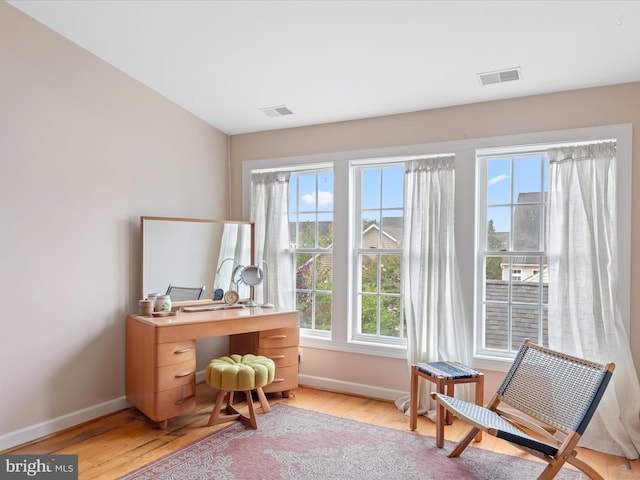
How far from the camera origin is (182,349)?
137 inches

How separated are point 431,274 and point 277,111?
6.56 ft

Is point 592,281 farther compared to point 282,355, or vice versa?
point 282,355

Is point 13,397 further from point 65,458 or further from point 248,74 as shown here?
point 248,74

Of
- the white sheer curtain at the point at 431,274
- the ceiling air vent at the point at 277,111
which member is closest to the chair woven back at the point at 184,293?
the ceiling air vent at the point at 277,111

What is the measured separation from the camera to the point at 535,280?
11.9 ft

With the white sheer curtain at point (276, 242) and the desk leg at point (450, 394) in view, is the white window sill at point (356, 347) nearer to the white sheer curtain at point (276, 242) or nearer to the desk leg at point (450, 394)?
the white sheer curtain at point (276, 242)

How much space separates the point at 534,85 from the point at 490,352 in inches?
81.9

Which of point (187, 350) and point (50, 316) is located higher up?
point (50, 316)

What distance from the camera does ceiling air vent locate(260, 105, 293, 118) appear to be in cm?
416

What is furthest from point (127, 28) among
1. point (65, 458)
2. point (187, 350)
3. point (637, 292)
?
point (637, 292)

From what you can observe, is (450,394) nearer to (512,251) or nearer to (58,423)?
(512,251)

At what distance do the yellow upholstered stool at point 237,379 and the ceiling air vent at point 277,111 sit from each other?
2.20 metres

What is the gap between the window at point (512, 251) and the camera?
362cm

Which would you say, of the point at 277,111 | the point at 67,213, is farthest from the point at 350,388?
the point at 67,213
